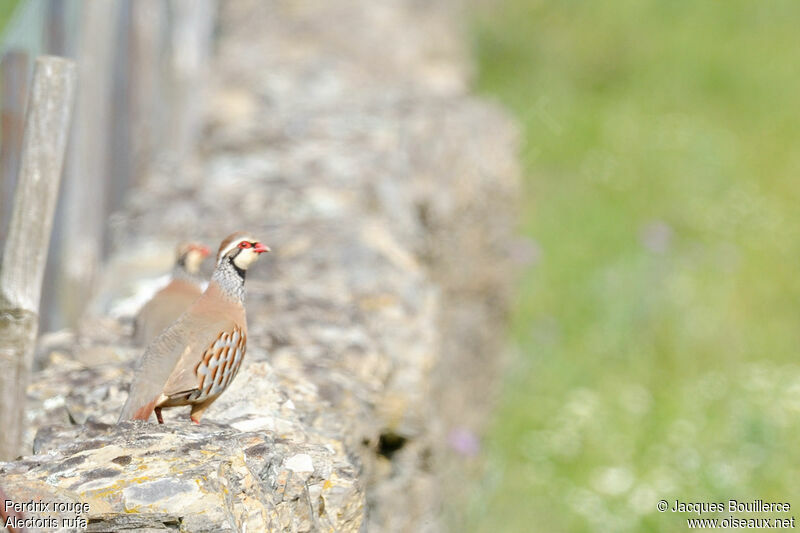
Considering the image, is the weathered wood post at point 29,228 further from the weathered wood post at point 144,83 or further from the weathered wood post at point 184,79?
the weathered wood post at point 184,79

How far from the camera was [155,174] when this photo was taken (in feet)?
17.6

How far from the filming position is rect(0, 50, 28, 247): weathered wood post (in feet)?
10.5

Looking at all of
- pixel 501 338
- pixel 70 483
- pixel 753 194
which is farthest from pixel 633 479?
pixel 753 194

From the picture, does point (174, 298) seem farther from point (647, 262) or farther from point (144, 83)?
point (647, 262)

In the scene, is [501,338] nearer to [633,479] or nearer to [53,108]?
[633,479]

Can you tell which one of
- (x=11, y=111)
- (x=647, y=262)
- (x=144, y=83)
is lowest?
(x=11, y=111)

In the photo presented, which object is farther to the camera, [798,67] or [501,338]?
[798,67]

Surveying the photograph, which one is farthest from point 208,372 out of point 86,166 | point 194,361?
point 86,166

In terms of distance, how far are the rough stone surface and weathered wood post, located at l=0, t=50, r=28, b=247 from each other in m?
0.59

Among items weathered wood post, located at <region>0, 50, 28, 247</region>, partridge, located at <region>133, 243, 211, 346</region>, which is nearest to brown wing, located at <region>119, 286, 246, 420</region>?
partridge, located at <region>133, 243, 211, 346</region>

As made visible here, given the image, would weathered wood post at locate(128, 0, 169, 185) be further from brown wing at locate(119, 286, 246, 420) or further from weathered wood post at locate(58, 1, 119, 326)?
brown wing at locate(119, 286, 246, 420)

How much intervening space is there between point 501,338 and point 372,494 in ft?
13.5

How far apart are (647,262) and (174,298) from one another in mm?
5609

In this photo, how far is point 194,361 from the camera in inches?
100
